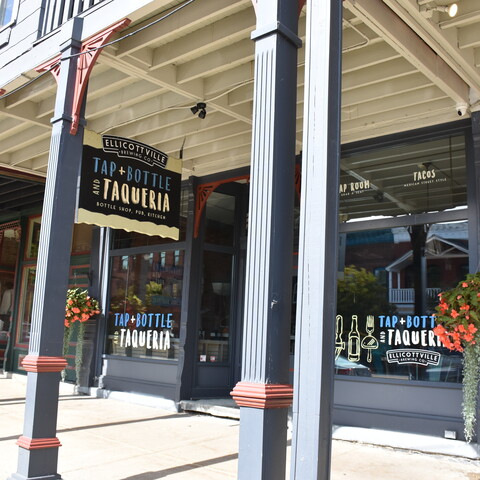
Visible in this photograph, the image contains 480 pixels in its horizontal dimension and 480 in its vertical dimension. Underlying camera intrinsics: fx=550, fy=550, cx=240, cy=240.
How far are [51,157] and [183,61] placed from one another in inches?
76.7

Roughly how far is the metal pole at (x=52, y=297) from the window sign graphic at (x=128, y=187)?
291mm

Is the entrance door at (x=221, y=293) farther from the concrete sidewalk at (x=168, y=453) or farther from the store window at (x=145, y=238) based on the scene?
the concrete sidewalk at (x=168, y=453)

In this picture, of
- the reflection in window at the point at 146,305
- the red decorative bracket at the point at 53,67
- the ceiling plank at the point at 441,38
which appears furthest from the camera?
the reflection in window at the point at 146,305

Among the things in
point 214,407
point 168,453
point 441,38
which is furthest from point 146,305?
point 441,38

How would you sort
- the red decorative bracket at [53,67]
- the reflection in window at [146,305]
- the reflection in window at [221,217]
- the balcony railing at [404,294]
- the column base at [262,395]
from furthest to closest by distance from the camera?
the reflection in window at [221,217]
the reflection in window at [146,305]
the balcony railing at [404,294]
the red decorative bracket at [53,67]
the column base at [262,395]

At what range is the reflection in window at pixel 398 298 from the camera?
21.1ft

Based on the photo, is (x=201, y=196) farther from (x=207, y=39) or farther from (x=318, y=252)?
(x=318, y=252)

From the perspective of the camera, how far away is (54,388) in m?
4.98

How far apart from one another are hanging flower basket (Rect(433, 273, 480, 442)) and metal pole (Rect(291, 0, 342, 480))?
3191mm

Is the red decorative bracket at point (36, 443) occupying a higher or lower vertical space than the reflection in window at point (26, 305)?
lower

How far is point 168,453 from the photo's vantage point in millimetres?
6012

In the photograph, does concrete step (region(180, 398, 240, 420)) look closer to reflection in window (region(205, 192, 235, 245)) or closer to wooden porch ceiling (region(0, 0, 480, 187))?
reflection in window (region(205, 192, 235, 245))

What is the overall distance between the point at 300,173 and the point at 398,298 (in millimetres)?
2157

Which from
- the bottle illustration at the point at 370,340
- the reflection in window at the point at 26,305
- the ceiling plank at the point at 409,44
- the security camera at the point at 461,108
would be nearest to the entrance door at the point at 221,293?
the bottle illustration at the point at 370,340
